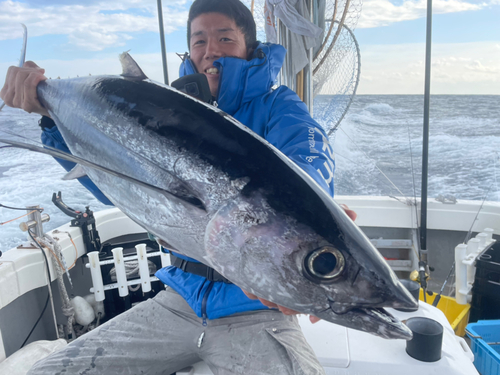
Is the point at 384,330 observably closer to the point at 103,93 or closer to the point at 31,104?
the point at 103,93

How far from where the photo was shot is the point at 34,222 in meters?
A: 2.76

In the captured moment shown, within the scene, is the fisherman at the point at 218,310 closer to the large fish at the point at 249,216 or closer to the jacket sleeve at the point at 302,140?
the jacket sleeve at the point at 302,140

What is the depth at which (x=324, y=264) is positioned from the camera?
2.33 feet

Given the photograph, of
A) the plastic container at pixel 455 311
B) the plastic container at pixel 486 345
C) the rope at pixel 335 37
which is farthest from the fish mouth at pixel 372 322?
the plastic container at pixel 455 311

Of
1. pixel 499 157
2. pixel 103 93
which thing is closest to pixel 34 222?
pixel 103 93

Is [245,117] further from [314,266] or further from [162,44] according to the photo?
[162,44]

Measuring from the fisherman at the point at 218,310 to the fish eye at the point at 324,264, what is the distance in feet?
2.14

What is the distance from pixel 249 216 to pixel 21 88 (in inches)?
36.7

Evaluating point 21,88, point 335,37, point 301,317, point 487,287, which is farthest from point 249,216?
point 487,287

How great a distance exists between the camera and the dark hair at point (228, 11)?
1.66m

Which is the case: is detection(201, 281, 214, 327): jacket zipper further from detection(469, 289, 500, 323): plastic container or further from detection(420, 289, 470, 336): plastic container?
detection(469, 289, 500, 323): plastic container

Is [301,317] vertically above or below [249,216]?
below

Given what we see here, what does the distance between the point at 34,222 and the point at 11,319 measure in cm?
73

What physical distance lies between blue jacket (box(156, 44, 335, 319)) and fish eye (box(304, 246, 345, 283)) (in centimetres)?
68
